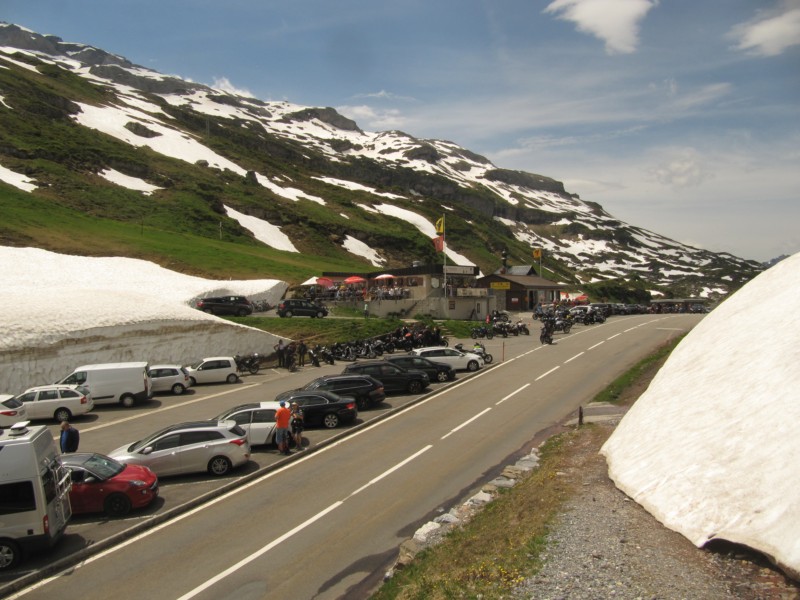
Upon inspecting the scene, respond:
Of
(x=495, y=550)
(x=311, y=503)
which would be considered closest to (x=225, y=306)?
(x=311, y=503)

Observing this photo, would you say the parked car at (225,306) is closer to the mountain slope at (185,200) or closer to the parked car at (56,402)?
the mountain slope at (185,200)

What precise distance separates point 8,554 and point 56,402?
1439 cm

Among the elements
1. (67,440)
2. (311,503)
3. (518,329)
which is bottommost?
(311,503)

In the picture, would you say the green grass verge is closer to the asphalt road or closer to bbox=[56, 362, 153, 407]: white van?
the asphalt road

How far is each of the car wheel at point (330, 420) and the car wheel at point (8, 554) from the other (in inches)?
428

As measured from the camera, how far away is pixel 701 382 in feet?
43.7

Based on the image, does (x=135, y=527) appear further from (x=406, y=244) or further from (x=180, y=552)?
(x=406, y=244)

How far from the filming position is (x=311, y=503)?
1384 cm

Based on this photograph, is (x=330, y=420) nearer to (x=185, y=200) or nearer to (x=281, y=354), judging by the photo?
(x=281, y=354)

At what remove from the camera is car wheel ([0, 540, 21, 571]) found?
35.6 ft

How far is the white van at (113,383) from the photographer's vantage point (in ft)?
86.2

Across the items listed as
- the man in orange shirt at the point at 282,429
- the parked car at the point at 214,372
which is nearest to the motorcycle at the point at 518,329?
the parked car at the point at 214,372

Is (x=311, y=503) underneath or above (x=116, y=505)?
underneath

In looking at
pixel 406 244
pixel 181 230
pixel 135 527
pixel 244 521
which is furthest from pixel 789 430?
pixel 406 244
